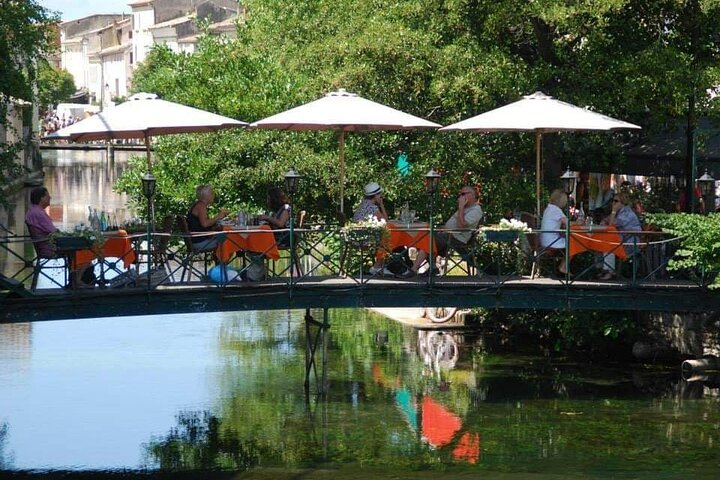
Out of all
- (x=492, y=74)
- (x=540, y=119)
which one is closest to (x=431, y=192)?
(x=540, y=119)

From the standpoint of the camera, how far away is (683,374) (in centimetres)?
2256

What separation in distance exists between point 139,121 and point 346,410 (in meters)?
5.18

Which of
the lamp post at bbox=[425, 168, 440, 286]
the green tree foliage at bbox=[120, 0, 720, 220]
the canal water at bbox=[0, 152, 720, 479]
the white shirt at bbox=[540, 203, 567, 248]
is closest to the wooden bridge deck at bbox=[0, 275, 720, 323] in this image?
the lamp post at bbox=[425, 168, 440, 286]

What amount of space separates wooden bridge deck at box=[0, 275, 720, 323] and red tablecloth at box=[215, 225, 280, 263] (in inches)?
17.4

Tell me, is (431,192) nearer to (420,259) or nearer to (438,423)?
(420,259)

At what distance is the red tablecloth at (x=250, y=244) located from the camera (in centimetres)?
1911

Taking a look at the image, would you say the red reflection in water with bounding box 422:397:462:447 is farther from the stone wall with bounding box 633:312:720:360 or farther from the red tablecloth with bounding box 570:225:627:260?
the stone wall with bounding box 633:312:720:360

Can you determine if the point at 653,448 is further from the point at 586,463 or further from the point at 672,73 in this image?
the point at 672,73

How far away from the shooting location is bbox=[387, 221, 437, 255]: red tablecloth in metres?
19.7

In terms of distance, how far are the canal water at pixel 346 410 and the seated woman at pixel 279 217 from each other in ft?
8.36

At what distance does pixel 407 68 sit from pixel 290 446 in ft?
30.1

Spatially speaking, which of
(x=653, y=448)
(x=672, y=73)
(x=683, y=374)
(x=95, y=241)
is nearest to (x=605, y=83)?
(x=672, y=73)

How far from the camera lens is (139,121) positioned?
2070cm

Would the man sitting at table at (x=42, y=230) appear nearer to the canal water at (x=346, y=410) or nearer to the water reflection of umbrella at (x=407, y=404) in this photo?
the canal water at (x=346, y=410)
